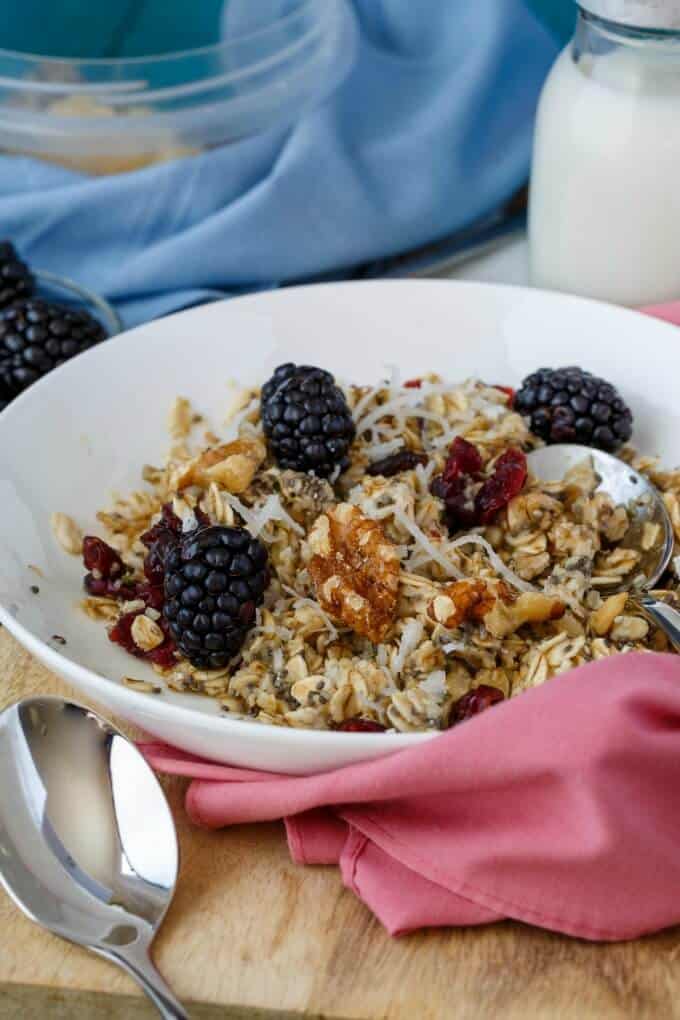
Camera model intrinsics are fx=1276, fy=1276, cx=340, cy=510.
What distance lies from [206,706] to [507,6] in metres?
1.58

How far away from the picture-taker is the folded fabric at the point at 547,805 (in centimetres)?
108

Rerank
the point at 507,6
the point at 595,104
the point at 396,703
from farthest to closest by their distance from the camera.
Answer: the point at 507,6 < the point at 595,104 < the point at 396,703

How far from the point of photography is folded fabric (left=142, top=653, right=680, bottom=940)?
3.55 feet

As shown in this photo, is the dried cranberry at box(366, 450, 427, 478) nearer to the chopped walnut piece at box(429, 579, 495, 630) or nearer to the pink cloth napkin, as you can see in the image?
the chopped walnut piece at box(429, 579, 495, 630)

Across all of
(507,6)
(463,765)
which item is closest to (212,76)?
(507,6)

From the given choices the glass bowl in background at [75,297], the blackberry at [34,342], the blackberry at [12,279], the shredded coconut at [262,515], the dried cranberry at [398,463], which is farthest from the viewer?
the glass bowl in background at [75,297]

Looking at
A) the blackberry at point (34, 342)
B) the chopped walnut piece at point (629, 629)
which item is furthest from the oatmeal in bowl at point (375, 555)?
the blackberry at point (34, 342)

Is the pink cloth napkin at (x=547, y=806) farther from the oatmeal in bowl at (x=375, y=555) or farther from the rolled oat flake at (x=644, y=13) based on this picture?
the rolled oat flake at (x=644, y=13)

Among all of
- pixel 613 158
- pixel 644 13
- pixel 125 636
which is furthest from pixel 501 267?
pixel 125 636

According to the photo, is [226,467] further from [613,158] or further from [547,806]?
[613,158]

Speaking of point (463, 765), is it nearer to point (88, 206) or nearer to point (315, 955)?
point (315, 955)

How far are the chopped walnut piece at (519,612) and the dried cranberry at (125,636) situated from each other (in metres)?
0.38

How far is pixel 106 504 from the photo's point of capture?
1.60 meters

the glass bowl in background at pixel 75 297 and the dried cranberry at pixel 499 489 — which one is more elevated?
the dried cranberry at pixel 499 489
